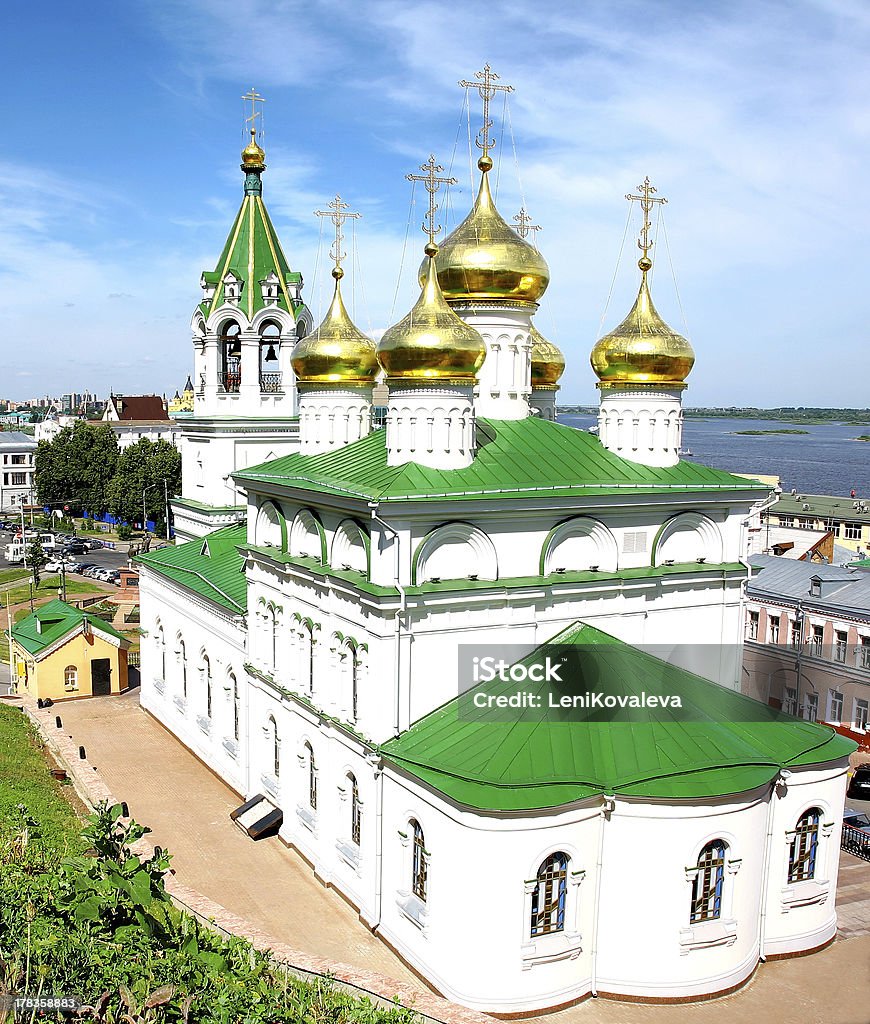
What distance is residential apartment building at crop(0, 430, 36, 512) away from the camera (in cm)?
6544

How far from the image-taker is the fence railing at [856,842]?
53.7ft

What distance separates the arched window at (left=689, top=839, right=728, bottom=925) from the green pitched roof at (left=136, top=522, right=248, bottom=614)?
31.4 feet

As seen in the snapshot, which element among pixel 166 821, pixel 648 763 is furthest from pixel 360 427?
pixel 648 763

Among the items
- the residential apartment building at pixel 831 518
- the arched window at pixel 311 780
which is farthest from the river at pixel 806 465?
the arched window at pixel 311 780

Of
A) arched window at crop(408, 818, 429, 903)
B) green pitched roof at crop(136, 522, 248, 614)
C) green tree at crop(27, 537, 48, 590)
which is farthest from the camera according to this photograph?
green tree at crop(27, 537, 48, 590)

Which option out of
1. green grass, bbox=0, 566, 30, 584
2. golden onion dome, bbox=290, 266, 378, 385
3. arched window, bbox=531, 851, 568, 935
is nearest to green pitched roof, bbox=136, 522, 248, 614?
golden onion dome, bbox=290, 266, 378, 385

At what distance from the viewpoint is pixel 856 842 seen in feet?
54.3

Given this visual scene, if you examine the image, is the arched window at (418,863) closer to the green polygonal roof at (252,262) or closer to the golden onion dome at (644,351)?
the golden onion dome at (644,351)

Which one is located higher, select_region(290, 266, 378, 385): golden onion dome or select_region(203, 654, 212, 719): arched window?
select_region(290, 266, 378, 385): golden onion dome

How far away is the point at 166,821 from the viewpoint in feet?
57.5

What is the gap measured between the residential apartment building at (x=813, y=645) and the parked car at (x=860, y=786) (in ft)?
7.59

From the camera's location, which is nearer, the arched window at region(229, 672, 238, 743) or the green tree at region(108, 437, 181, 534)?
the arched window at region(229, 672, 238, 743)

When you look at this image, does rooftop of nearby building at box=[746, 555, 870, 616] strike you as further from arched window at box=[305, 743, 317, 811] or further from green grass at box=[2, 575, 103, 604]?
green grass at box=[2, 575, 103, 604]

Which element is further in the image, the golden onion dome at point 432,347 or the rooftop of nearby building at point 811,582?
the rooftop of nearby building at point 811,582
